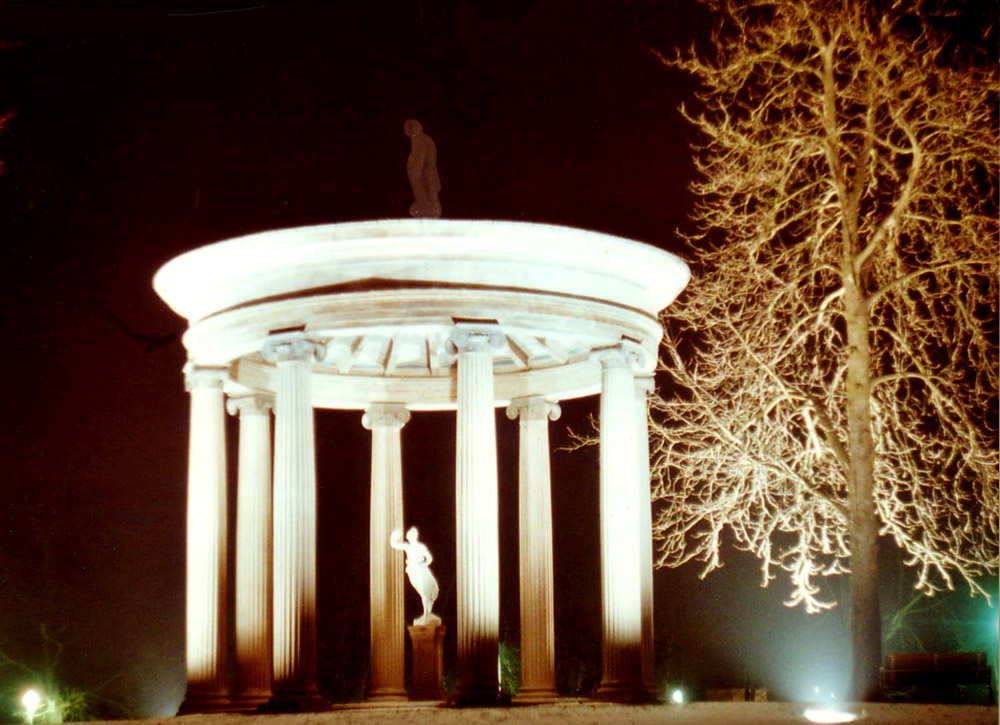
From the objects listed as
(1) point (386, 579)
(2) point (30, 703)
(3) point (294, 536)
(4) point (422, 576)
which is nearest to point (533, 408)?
(4) point (422, 576)

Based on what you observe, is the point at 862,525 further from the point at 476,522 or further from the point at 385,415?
the point at 385,415

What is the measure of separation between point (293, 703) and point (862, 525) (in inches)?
621

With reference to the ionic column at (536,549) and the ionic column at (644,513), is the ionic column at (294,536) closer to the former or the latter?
the ionic column at (536,549)

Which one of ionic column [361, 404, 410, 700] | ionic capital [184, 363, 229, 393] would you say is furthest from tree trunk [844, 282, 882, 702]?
ionic capital [184, 363, 229, 393]

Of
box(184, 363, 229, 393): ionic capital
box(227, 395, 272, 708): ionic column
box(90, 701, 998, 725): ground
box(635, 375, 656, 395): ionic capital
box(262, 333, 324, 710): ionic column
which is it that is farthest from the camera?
box(635, 375, 656, 395): ionic capital

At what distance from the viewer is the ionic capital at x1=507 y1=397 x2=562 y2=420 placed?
4991 cm

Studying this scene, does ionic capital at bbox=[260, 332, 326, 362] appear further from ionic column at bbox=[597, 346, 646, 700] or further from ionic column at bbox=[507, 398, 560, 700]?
ionic column at bbox=[507, 398, 560, 700]

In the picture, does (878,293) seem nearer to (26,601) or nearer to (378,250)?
(378,250)

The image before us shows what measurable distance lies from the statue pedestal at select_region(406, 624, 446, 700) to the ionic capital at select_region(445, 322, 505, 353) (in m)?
10.8

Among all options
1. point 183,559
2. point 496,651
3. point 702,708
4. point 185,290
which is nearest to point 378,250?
point 185,290

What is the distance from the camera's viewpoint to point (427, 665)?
1861 inches

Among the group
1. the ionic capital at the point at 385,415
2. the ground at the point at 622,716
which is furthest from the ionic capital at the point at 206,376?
the ground at the point at 622,716

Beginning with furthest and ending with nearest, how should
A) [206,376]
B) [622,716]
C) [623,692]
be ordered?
1. [206,376]
2. [623,692]
3. [622,716]

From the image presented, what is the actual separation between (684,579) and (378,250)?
35.8m
